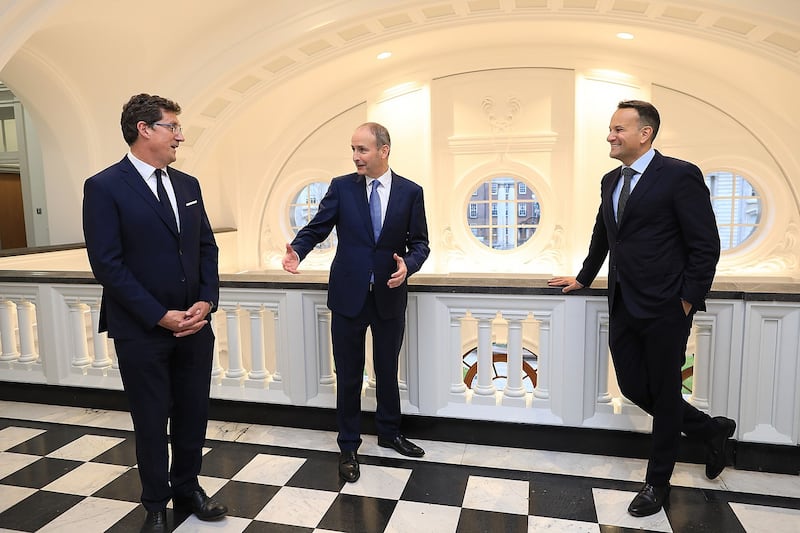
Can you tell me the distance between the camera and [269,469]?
10.6 feet

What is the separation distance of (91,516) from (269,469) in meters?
0.86

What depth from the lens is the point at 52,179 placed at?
8.28m

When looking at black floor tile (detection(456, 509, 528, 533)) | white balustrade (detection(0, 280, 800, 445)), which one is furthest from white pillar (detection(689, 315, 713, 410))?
black floor tile (detection(456, 509, 528, 533))

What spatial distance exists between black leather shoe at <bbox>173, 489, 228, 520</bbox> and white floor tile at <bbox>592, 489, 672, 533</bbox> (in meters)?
1.71

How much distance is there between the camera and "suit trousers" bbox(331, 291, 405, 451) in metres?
3.12

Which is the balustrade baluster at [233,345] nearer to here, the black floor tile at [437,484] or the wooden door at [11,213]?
the black floor tile at [437,484]

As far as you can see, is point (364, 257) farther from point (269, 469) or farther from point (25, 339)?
→ point (25, 339)

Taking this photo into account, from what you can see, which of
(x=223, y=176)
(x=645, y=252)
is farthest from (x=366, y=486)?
(x=223, y=176)

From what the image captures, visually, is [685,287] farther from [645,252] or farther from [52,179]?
[52,179]

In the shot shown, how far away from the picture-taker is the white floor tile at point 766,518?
2586 millimetres

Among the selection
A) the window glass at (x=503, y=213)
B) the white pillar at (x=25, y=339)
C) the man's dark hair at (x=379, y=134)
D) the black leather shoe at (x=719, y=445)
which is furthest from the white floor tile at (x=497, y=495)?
the window glass at (x=503, y=213)

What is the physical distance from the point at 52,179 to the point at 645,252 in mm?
8215

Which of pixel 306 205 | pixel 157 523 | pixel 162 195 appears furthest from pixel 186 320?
pixel 306 205

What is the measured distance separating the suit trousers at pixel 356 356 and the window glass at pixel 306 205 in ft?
27.7
